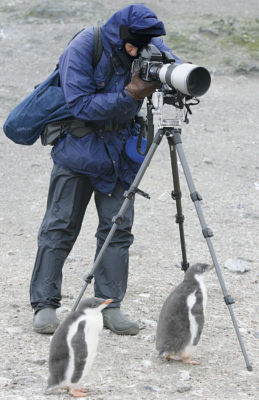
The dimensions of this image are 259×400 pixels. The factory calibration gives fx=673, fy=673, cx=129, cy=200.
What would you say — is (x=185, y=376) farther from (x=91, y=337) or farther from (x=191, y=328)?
(x=91, y=337)

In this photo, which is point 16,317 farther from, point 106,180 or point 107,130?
point 107,130

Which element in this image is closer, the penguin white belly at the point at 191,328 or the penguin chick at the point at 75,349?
the penguin chick at the point at 75,349

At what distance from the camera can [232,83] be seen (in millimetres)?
12703

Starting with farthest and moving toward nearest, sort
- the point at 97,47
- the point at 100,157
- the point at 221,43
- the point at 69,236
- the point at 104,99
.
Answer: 1. the point at 221,43
2. the point at 69,236
3. the point at 100,157
4. the point at 97,47
5. the point at 104,99

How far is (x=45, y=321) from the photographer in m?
4.50

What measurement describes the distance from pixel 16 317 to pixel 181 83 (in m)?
2.11

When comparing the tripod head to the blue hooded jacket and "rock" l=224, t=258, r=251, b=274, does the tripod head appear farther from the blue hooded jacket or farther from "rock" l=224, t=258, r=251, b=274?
"rock" l=224, t=258, r=251, b=274

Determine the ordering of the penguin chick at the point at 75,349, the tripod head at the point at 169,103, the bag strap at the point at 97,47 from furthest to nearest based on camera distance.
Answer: the bag strap at the point at 97,47 → the tripod head at the point at 169,103 → the penguin chick at the point at 75,349

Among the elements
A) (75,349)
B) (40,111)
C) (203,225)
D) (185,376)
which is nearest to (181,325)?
(185,376)

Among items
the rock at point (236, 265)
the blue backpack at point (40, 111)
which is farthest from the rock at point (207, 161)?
the blue backpack at point (40, 111)

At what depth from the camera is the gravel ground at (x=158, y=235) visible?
3.92 m

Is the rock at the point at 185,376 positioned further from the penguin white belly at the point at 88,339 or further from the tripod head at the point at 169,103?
the tripod head at the point at 169,103

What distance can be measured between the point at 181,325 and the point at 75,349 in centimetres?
74

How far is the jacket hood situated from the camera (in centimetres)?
410
